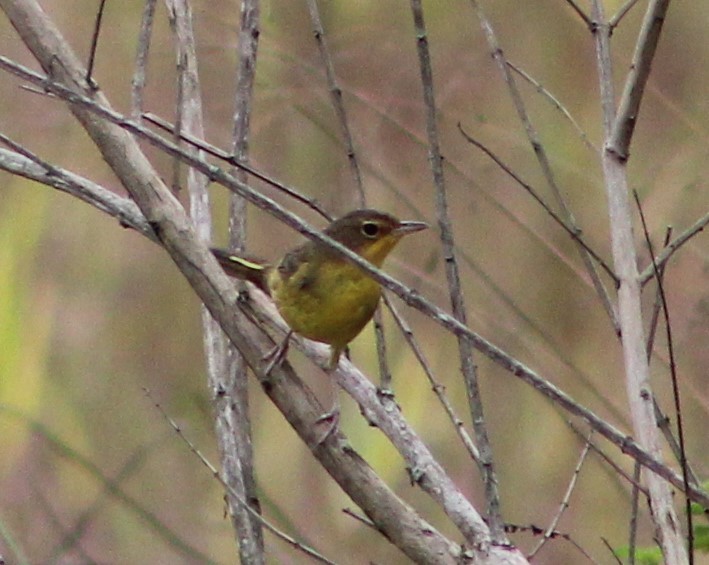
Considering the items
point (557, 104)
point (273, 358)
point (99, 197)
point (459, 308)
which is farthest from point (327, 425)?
point (557, 104)

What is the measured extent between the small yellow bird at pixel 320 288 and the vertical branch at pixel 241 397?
9cm

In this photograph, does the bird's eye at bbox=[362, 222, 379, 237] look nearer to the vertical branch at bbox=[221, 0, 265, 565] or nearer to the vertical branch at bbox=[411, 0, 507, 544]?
the vertical branch at bbox=[221, 0, 265, 565]

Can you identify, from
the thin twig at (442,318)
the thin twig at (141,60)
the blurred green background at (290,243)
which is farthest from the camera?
the blurred green background at (290,243)

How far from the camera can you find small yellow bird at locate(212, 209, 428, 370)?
164cm

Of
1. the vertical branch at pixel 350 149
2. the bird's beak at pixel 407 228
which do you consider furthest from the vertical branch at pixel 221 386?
the bird's beak at pixel 407 228

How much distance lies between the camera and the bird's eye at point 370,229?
5.94 ft

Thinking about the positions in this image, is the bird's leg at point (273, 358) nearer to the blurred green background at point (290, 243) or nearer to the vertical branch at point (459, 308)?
the vertical branch at point (459, 308)

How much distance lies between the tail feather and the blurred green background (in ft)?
4.52

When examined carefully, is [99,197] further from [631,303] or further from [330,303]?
[631,303]

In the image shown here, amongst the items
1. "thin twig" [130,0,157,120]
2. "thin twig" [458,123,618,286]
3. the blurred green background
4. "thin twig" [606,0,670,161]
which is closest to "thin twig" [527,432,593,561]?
"thin twig" [458,123,618,286]

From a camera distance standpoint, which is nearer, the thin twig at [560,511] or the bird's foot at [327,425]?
the bird's foot at [327,425]

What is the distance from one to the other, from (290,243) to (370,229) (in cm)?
140

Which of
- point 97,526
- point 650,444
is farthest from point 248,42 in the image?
point 97,526

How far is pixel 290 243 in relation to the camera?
320 cm
